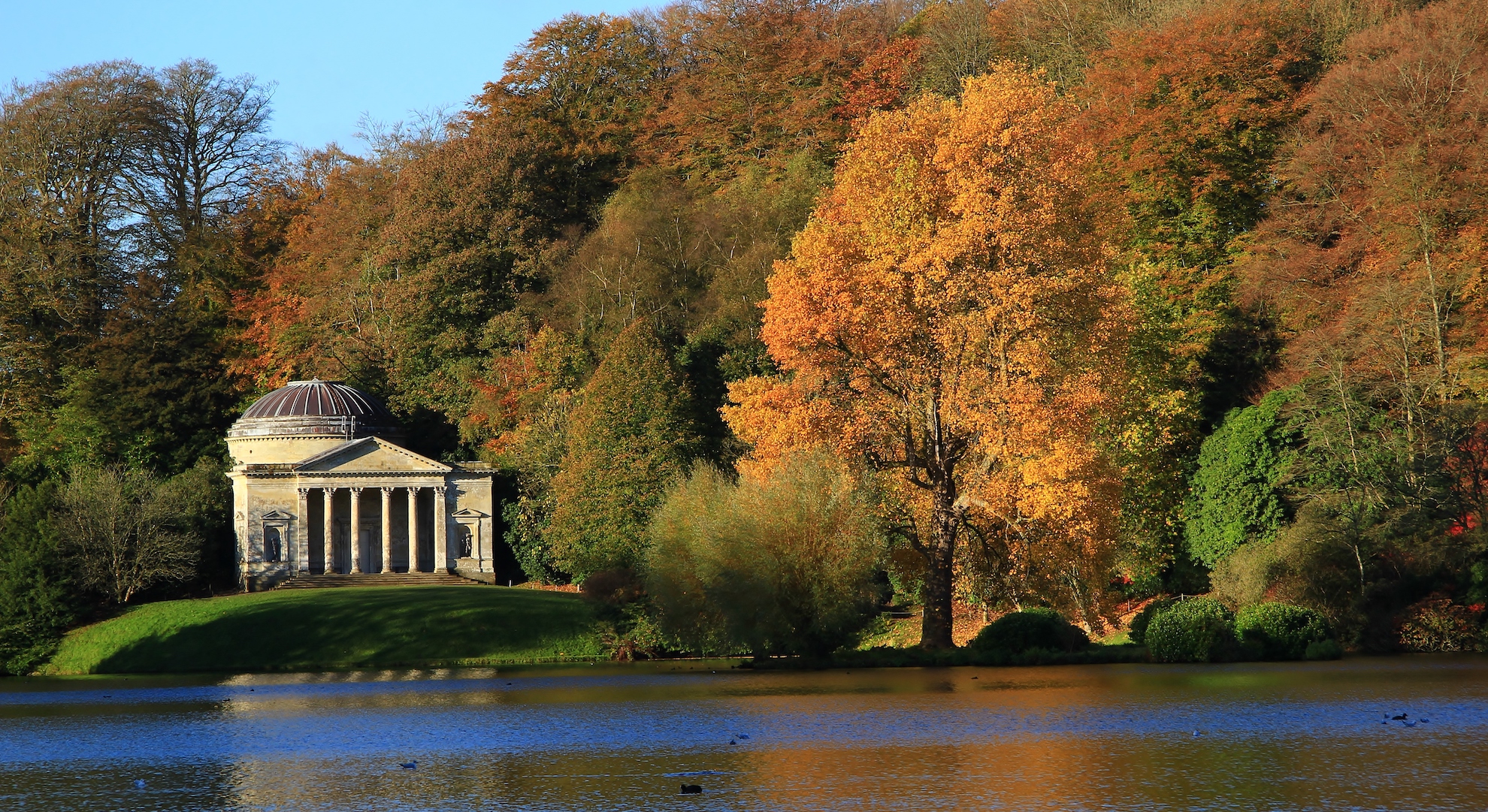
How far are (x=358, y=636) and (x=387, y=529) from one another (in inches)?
835

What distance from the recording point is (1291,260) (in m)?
44.8

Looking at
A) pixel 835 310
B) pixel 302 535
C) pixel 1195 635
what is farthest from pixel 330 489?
pixel 1195 635

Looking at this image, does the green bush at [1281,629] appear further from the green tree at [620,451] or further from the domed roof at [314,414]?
the domed roof at [314,414]

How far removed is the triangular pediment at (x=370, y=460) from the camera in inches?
2549

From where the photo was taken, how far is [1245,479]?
41219 millimetres

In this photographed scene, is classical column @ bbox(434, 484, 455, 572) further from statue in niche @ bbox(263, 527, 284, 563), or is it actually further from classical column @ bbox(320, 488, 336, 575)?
statue in niche @ bbox(263, 527, 284, 563)

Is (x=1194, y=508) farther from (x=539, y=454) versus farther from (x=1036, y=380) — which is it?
(x=539, y=454)

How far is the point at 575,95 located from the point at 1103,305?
152 ft

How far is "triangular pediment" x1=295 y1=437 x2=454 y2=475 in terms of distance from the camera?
64.8m

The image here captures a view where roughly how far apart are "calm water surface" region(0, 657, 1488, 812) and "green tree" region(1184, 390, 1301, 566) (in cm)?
959

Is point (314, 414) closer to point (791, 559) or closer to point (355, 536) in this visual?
point (355, 536)

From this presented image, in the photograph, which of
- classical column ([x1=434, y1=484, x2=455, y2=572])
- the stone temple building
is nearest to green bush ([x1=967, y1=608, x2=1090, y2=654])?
the stone temple building

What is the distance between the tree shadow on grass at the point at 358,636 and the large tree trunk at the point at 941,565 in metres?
14.0

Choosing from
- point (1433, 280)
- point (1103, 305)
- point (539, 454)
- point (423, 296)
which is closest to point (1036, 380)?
point (1103, 305)
